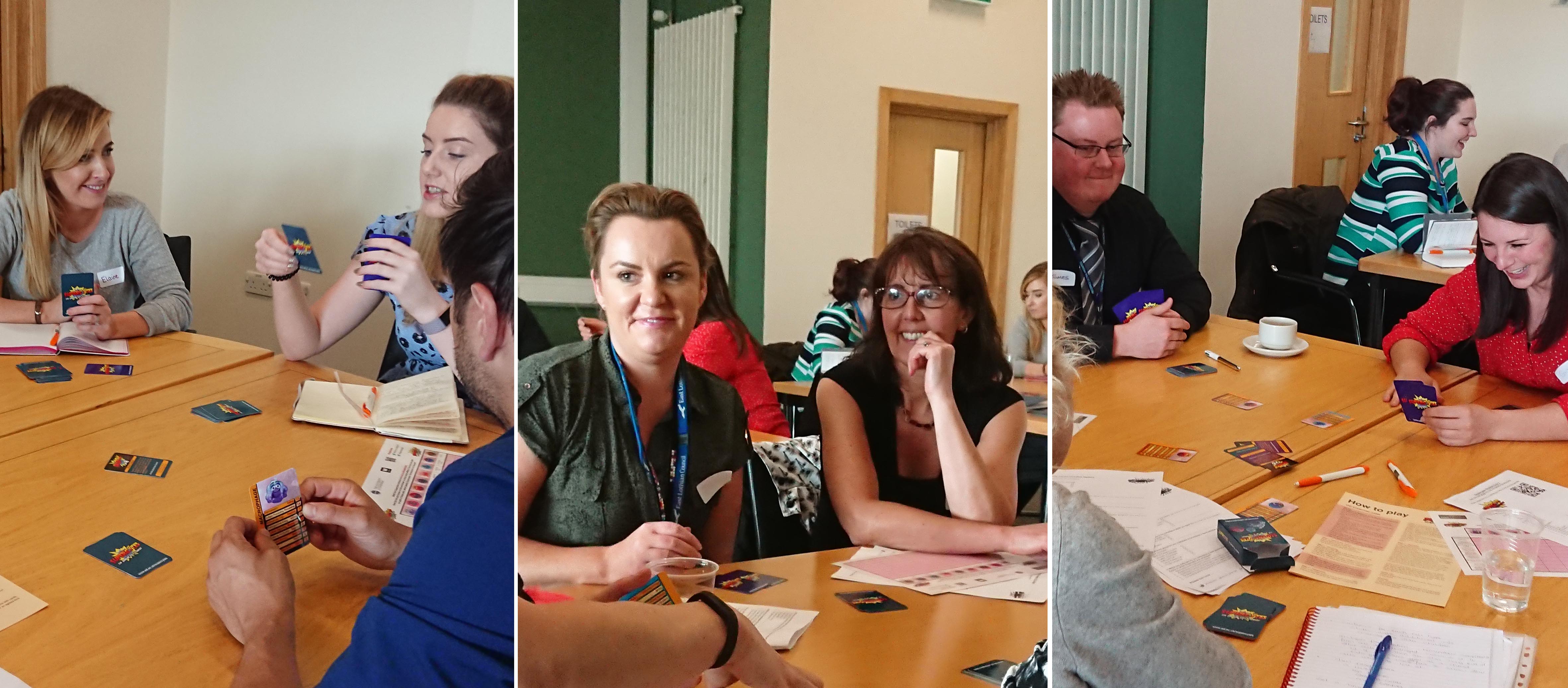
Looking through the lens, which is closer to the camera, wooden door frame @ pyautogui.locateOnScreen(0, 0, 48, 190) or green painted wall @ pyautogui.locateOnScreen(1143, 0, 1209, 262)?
wooden door frame @ pyautogui.locateOnScreen(0, 0, 48, 190)

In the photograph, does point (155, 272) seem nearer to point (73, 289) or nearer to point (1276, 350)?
point (73, 289)

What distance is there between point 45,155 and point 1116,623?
43.0 inches

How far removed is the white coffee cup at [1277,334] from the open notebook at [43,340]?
208 centimetres

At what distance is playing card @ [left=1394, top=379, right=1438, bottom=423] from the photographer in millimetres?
1724

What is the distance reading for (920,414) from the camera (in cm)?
68

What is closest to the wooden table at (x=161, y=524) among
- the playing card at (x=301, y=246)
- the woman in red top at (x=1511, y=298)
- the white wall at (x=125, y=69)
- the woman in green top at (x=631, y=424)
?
the playing card at (x=301, y=246)

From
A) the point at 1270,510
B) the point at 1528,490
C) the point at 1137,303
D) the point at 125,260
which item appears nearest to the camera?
the point at 125,260

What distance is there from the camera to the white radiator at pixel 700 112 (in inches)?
22.8

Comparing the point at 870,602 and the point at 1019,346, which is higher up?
the point at 1019,346

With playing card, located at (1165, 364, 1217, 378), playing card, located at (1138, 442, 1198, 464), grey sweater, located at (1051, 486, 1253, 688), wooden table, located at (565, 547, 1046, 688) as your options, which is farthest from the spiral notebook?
playing card, located at (1165, 364, 1217, 378)

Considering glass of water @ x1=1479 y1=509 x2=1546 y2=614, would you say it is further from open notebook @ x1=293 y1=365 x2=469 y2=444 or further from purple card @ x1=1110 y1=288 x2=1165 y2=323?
open notebook @ x1=293 y1=365 x2=469 y2=444

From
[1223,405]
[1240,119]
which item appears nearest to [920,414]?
[1223,405]

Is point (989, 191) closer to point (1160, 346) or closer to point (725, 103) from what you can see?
point (725, 103)

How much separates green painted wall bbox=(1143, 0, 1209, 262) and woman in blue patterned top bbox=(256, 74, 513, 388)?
1.64m
